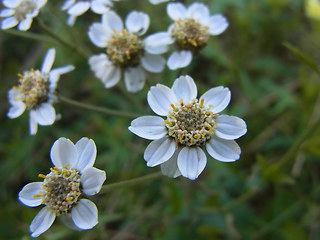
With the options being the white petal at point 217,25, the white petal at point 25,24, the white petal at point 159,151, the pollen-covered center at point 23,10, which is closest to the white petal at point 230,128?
the white petal at point 159,151

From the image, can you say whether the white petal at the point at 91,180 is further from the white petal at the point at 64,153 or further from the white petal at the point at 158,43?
the white petal at the point at 158,43

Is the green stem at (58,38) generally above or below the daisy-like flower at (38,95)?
above

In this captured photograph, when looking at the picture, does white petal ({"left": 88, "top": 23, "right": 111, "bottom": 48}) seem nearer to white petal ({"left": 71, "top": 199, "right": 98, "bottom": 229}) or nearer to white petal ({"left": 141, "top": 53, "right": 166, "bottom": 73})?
white petal ({"left": 141, "top": 53, "right": 166, "bottom": 73})

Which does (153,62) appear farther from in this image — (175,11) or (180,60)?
(175,11)

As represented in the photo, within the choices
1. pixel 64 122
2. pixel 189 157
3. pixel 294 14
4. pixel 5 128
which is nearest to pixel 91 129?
pixel 64 122

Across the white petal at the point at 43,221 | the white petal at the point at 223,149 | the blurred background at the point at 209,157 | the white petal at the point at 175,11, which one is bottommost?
the blurred background at the point at 209,157

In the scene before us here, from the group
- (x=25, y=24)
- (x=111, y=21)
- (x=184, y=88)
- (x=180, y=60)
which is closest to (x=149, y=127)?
(x=184, y=88)

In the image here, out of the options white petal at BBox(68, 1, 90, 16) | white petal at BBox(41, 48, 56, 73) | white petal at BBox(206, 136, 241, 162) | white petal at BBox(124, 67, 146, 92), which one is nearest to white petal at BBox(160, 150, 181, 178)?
white petal at BBox(206, 136, 241, 162)

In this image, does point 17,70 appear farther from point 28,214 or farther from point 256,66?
point 256,66

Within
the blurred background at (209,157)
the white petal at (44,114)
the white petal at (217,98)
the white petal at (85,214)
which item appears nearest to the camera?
the white petal at (85,214)
